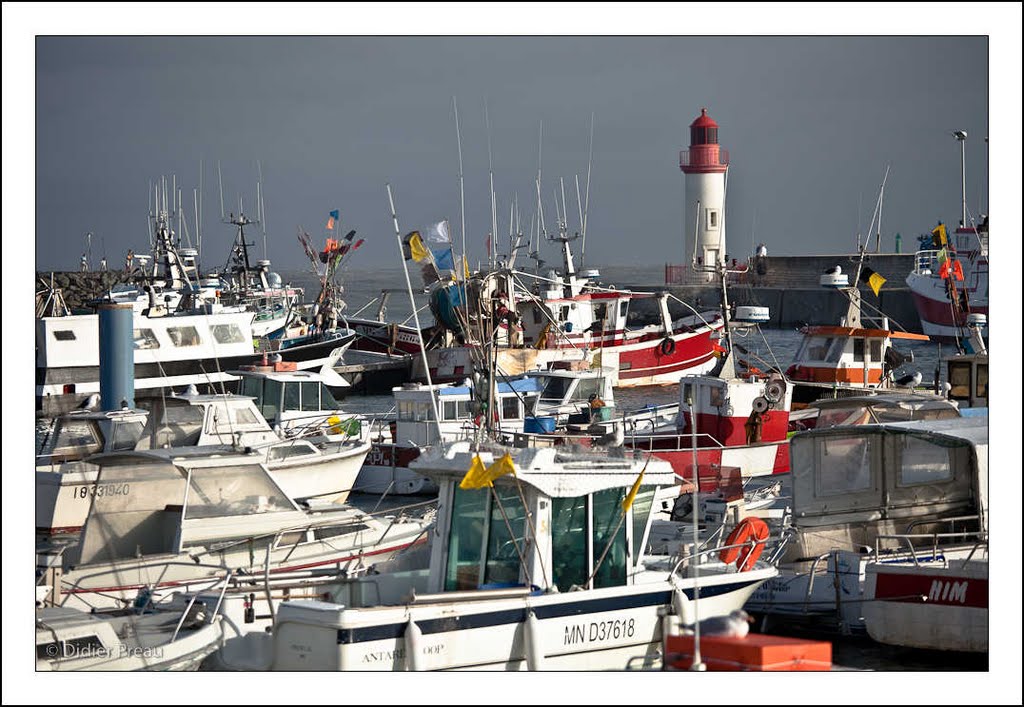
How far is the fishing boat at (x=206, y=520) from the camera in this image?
15.1 m

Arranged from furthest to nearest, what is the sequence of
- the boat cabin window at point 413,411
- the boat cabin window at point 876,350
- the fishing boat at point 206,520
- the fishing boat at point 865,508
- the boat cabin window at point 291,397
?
the boat cabin window at point 876,350 → the boat cabin window at point 291,397 → the boat cabin window at point 413,411 → the fishing boat at point 206,520 → the fishing boat at point 865,508

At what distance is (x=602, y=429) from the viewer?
22281 millimetres

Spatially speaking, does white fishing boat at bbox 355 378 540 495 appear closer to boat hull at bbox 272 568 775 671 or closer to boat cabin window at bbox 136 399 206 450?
boat cabin window at bbox 136 399 206 450

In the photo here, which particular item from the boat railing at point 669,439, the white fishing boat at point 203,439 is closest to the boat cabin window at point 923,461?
the boat railing at point 669,439

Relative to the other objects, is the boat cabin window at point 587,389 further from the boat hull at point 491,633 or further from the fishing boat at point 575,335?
the boat hull at point 491,633

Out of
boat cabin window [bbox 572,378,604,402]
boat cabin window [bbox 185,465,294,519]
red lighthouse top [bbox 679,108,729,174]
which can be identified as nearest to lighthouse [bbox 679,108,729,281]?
red lighthouse top [bbox 679,108,729,174]

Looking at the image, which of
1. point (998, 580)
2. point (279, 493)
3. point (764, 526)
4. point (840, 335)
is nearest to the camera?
point (998, 580)

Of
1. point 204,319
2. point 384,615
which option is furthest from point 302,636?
point 204,319

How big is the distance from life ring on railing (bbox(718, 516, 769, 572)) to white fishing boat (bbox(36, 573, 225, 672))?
4.98m

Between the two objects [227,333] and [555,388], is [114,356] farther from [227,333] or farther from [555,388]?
[227,333]

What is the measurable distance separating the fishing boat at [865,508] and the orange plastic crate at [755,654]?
602 cm

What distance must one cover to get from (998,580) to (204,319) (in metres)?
29.8

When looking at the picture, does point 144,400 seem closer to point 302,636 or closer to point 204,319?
point 302,636

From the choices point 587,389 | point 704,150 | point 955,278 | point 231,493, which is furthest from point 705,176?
point 231,493
